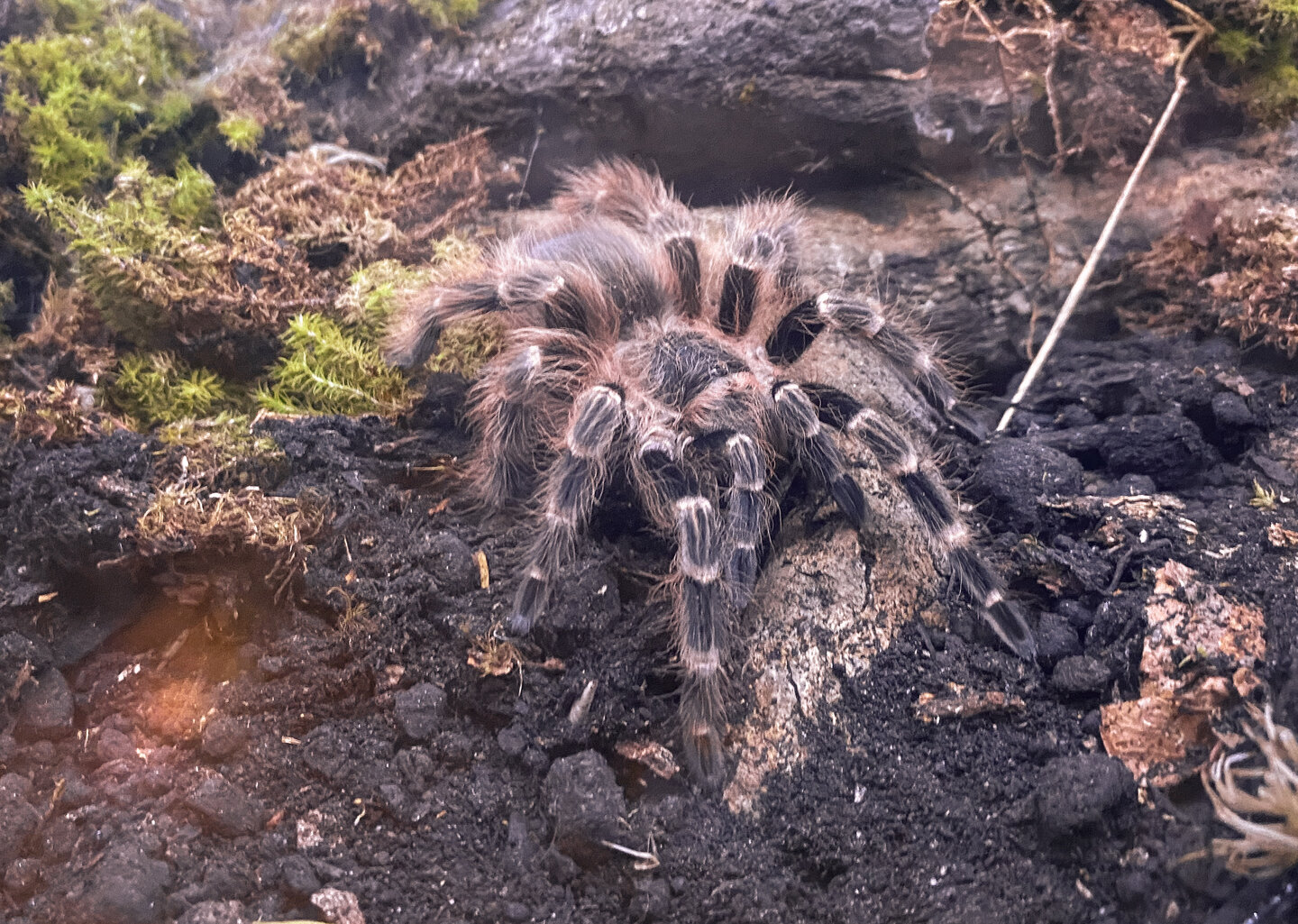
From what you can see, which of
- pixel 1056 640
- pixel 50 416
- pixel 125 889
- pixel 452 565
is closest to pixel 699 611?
pixel 452 565

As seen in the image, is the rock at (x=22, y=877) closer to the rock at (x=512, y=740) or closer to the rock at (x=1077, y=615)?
the rock at (x=512, y=740)

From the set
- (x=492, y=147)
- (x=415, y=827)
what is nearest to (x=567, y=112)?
(x=492, y=147)

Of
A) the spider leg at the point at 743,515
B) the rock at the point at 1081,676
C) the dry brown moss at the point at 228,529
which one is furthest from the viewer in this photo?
the spider leg at the point at 743,515

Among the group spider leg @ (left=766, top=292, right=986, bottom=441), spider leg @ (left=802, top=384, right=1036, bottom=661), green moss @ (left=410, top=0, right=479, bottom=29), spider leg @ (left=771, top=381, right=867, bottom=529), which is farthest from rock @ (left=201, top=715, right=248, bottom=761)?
green moss @ (left=410, top=0, right=479, bottom=29)

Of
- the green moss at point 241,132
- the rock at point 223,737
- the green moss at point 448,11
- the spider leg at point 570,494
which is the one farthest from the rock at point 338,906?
the green moss at point 448,11

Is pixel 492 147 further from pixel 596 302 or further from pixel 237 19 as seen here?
pixel 237 19

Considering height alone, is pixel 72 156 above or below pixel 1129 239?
above
